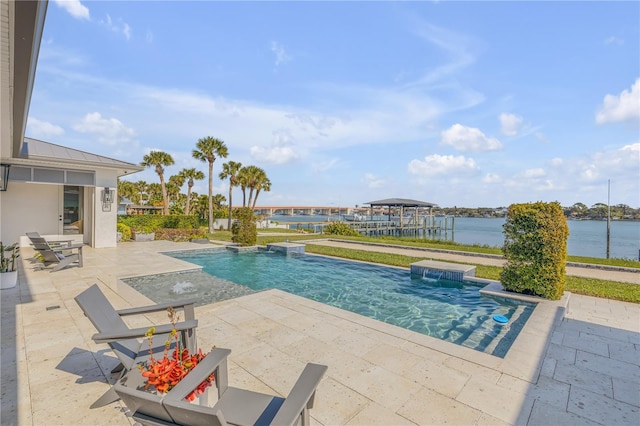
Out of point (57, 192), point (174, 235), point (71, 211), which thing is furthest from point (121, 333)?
point (174, 235)

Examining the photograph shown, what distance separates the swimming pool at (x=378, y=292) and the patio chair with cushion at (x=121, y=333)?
3.17 meters

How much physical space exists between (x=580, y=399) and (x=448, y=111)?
1686 centimetres

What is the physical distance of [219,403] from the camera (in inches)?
81.7

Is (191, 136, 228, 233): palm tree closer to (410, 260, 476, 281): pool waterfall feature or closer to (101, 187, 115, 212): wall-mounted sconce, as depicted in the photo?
(101, 187, 115, 212): wall-mounted sconce

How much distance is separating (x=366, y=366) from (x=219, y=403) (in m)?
1.78

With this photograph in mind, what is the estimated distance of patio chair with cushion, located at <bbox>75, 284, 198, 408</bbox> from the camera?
250 centimetres

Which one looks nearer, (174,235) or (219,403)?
(219,403)

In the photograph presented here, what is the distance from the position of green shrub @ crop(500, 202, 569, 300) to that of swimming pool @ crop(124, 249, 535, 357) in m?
0.51

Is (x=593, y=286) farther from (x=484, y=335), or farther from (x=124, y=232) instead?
(x=124, y=232)

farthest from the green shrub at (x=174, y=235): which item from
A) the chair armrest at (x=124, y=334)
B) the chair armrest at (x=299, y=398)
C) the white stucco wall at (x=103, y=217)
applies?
the chair armrest at (x=299, y=398)

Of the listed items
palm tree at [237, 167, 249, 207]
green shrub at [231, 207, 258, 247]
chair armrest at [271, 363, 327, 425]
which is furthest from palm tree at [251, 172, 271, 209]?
chair armrest at [271, 363, 327, 425]

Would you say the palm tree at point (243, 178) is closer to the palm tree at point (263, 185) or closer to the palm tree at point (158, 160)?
the palm tree at point (263, 185)

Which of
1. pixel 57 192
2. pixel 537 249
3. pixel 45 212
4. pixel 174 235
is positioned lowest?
pixel 174 235

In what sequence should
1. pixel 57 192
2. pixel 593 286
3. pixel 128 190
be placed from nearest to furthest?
pixel 593 286
pixel 57 192
pixel 128 190
